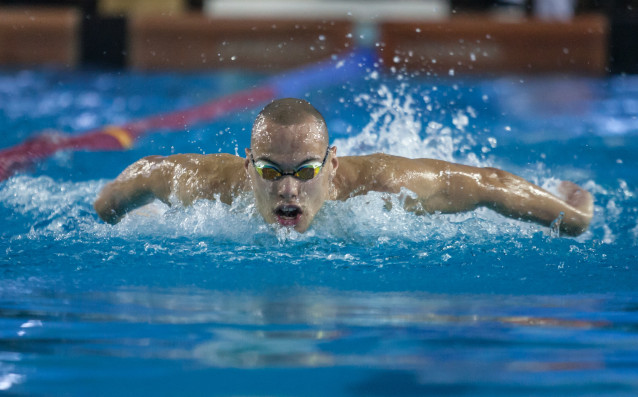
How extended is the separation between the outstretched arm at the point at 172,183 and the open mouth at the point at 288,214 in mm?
272

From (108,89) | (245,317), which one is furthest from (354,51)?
(245,317)

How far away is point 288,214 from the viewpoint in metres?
2.55

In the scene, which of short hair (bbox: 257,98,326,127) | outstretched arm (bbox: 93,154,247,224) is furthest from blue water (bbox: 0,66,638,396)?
short hair (bbox: 257,98,326,127)

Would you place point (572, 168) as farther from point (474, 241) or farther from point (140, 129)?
point (140, 129)

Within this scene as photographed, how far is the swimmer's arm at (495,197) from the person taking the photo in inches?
106

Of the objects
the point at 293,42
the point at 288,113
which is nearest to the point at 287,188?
the point at 288,113

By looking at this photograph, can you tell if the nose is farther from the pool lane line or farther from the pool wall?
the pool wall

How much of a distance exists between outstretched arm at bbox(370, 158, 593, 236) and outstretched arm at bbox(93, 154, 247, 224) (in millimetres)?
586

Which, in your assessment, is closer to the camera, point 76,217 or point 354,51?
point 76,217

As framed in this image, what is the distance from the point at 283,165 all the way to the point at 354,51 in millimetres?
4233

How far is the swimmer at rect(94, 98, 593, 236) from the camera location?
8.21 ft

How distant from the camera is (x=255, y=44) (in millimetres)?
6684

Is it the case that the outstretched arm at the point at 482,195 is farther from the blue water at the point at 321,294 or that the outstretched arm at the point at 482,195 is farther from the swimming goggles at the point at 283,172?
the swimming goggles at the point at 283,172

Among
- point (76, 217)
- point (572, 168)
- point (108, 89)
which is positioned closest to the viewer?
point (76, 217)
